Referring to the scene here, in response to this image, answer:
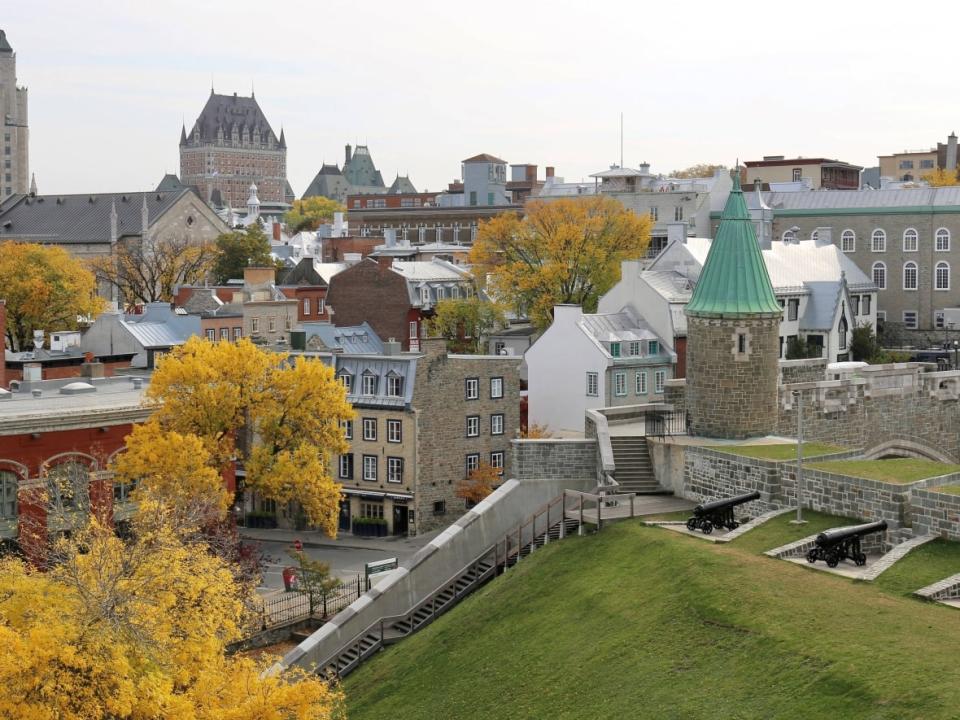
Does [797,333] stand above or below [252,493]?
above

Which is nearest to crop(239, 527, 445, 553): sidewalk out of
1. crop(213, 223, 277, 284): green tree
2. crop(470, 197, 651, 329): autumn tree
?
crop(470, 197, 651, 329): autumn tree

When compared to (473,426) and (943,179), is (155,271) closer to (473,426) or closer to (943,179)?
(943,179)

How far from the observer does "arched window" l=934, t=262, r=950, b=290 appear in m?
101

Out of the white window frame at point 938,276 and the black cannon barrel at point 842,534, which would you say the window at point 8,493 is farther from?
the white window frame at point 938,276

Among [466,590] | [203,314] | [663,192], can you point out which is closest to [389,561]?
[466,590]

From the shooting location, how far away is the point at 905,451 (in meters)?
47.2

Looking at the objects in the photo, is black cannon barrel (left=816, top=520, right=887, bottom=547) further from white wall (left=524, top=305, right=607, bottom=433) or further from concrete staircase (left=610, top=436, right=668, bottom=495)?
white wall (left=524, top=305, right=607, bottom=433)

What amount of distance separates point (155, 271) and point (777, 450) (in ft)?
315

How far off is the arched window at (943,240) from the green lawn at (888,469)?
66.2 meters

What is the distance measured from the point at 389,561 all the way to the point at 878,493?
20779mm

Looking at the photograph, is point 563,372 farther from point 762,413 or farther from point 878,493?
point 878,493

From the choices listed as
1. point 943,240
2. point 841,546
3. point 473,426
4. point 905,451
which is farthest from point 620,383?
point 943,240

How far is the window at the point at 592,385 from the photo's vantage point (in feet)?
219

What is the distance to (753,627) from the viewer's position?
2770 cm
